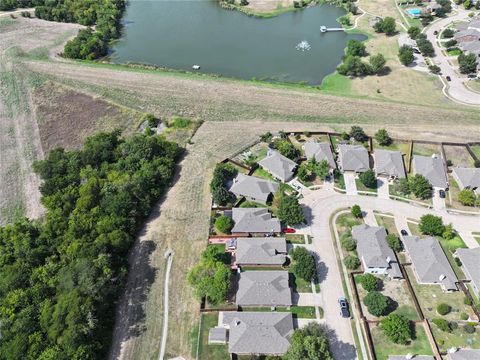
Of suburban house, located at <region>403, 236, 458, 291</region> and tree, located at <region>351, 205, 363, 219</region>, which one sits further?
tree, located at <region>351, 205, 363, 219</region>

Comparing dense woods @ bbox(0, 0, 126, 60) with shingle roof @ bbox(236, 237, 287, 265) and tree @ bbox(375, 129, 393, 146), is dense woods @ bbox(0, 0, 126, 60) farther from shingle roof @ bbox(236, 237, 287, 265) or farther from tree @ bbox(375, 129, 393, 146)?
tree @ bbox(375, 129, 393, 146)

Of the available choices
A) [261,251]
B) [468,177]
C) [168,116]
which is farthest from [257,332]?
[168,116]

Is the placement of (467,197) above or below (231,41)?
below

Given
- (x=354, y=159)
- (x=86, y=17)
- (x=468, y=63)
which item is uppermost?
(x=468, y=63)

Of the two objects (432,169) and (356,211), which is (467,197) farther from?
(356,211)

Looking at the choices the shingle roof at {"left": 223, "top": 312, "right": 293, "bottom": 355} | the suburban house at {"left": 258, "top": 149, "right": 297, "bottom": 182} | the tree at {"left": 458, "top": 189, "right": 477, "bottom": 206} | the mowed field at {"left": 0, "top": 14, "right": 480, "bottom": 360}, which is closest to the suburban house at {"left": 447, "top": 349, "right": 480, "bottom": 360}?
the shingle roof at {"left": 223, "top": 312, "right": 293, "bottom": 355}

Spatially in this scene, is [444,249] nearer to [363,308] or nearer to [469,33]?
[363,308]
